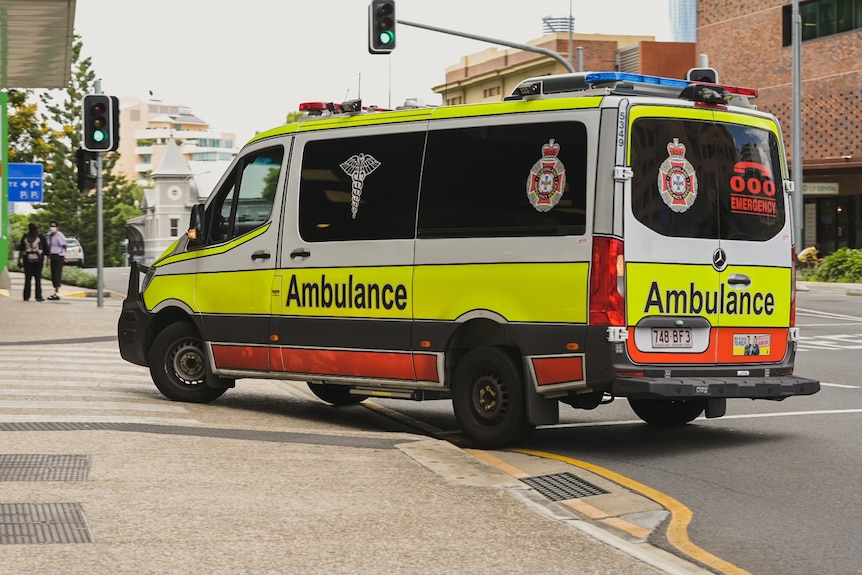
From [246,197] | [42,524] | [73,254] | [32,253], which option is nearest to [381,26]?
Answer: [32,253]

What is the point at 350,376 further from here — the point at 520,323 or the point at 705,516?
the point at 705,516

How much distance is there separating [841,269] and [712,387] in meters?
30.9

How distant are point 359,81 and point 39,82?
71.0 ft

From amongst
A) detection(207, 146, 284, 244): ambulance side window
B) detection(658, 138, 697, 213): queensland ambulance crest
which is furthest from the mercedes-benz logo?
detection(207, 146, 284, 244): ambulance side window

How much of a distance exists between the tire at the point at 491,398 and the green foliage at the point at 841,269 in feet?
98.7

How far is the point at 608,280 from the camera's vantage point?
922cm

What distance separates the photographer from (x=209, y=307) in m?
12.2

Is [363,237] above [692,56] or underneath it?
underneath

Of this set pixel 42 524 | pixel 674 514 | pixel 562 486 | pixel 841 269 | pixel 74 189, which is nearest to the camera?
pixel 42 524

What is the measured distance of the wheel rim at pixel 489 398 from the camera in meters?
9.95

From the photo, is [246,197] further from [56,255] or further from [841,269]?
[841,269]

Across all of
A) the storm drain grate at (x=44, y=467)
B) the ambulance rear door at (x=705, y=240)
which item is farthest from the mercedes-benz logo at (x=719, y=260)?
the storm drain grate at (x=44, y=467)

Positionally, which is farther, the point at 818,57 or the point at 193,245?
the point at 818,57

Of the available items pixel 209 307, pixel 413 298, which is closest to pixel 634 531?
pixel 413 298
